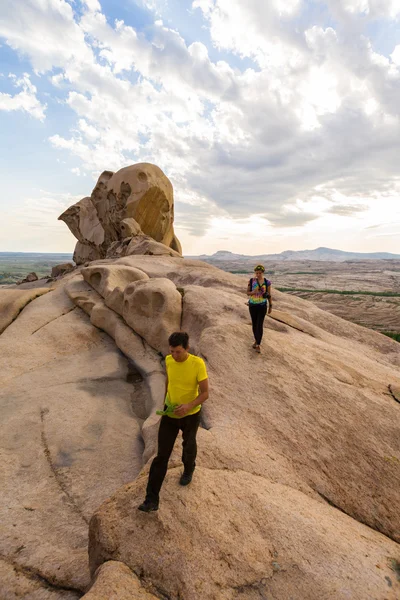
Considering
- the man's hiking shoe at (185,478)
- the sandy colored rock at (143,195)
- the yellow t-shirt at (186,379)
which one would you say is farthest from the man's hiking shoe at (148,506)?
the sandy colored rock at (143,195)

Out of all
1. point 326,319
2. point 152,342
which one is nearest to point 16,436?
point 152,342

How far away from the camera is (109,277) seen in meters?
12.9

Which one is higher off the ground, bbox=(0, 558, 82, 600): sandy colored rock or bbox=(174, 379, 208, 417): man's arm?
bbox=(174, 379, 208, 417): man's arm

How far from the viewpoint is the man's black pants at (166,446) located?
3881 mm

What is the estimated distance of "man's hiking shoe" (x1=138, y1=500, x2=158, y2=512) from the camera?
12.6 ft

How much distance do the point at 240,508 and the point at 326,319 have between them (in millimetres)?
10144

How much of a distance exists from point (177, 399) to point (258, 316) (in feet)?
13.8

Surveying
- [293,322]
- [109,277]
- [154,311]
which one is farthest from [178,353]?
[109,277]

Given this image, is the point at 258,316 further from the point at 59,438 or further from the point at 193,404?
the point at 59,438

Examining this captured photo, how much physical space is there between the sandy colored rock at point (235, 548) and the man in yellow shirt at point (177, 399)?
1.09ft

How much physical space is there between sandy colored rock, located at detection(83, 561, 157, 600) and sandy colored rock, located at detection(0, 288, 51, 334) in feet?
33.4

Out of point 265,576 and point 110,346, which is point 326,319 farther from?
point 265,576

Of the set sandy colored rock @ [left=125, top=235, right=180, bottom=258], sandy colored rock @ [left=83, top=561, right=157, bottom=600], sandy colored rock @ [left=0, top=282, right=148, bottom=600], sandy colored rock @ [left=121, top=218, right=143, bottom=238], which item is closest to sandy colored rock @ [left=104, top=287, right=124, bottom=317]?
sandy colored rock @ [left=0, top=282, right=148, bottom=600]

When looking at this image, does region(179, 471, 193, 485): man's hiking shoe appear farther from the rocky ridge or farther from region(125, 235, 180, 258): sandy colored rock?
region(125, 235, 180, 258): sandy colored rock
